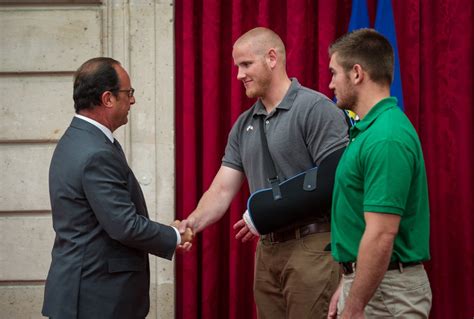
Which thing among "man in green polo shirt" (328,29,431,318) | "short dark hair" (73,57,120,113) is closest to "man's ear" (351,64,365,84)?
"man in green polo shirt" (328,29,431,318)

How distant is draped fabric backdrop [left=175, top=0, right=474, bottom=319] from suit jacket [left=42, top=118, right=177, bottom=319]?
5.15 feet

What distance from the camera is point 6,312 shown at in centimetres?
470

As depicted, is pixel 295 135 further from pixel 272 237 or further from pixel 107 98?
pixel 107 98

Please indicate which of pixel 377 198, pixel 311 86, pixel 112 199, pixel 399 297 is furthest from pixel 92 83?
pixel 311 86

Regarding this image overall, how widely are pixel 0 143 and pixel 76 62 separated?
69cm

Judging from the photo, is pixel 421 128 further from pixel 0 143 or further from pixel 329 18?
pixel 0 143

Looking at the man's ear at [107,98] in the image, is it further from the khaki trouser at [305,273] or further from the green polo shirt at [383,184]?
the green polo shirt at [383,184]

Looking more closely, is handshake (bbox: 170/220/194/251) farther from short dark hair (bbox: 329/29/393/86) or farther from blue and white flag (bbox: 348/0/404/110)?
blue and white flag (bbox: 348/0/404/110)

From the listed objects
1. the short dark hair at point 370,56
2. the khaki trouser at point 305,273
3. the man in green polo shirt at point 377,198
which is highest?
the short dark hair at point 370,56

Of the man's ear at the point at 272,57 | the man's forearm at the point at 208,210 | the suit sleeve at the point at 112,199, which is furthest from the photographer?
the man's forearm at the point at 208,210

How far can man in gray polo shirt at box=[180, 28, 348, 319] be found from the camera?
3.19 metres

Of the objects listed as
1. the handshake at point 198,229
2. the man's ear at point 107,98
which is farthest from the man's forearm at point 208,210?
the man's ear at point 107,98

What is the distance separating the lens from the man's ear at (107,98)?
122 inches

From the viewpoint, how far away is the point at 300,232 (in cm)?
323
